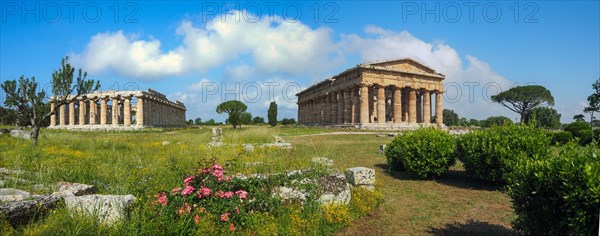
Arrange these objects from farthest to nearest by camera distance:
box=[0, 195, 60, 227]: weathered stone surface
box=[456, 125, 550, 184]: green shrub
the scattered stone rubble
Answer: box=[456, 125, 550, 184]: green shrub < the scattered stone rubble < box=[0, 195, 60, 227]: weathered stone surface

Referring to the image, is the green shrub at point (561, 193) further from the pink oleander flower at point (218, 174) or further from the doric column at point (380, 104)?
the doric column at point (380, 104)

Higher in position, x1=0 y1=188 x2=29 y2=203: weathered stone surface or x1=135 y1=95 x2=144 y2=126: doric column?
x1=135 y1=95 x2=144 y2=126: doric column

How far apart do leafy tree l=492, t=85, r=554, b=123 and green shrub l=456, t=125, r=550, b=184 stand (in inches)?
2530

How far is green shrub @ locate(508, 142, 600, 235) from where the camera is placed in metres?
3.36

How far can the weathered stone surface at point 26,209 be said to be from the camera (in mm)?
4008

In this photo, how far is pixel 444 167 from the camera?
940cm

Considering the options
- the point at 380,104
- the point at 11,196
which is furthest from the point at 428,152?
the point at 380,104

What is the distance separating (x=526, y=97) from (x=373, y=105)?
122 feet

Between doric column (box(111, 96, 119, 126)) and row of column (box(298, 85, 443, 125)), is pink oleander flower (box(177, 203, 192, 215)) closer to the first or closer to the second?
row of column (box(298, 85, 443, 125))

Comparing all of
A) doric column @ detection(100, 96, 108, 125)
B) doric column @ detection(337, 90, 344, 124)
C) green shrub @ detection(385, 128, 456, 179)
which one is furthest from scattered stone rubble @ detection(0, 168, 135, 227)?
doric column @ detection(100, 96, 108, 125)

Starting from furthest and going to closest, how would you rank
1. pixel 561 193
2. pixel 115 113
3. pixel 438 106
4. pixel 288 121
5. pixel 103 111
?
pixel 288 121
pixel 103 111
pixel 115 113
pixel 438 106
pixel 561 193

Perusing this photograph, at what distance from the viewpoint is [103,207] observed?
14.5 ft

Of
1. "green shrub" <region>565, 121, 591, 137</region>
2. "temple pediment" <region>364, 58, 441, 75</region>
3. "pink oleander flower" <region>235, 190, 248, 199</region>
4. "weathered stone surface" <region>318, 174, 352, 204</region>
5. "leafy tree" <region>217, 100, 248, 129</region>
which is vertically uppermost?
"temple pediment" <region>364, 58, 441, 75</region>

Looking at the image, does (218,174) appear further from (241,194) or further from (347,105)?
(347,105)
